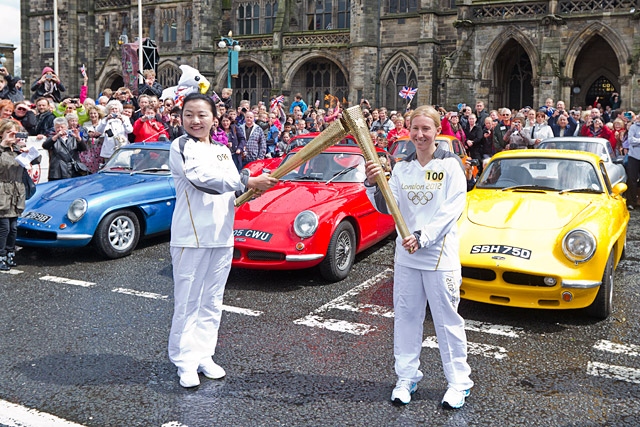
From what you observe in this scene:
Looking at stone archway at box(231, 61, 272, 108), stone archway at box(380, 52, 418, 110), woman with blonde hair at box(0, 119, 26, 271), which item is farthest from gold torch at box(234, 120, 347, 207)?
stone archway at box(231, 61, 272, 108)

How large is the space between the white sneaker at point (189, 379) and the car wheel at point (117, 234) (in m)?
4.39

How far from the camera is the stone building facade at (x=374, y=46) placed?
82.8 ft

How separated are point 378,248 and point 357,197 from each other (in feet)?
5.41

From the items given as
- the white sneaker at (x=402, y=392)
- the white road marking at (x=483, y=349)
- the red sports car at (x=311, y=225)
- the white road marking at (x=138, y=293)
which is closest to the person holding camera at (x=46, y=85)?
the red sports car at (x=311, y=225)

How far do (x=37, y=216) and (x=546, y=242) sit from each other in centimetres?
617

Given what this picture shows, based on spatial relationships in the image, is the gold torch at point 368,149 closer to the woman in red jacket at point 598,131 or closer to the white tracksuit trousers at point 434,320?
the white tracksuit trousers at point 434,320

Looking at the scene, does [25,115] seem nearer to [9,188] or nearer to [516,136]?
[9,188]

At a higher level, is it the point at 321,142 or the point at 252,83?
the point at 252,83

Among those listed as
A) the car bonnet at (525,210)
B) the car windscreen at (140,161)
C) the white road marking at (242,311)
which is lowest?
the white road marking at (242,311)

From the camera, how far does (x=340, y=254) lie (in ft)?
24.9

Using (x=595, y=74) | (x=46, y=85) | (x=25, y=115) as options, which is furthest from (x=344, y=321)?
(x=595, y=74)

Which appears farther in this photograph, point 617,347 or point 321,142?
point 617,347

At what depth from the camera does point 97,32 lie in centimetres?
3947

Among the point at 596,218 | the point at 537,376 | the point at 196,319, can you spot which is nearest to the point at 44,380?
the point at 196,319
